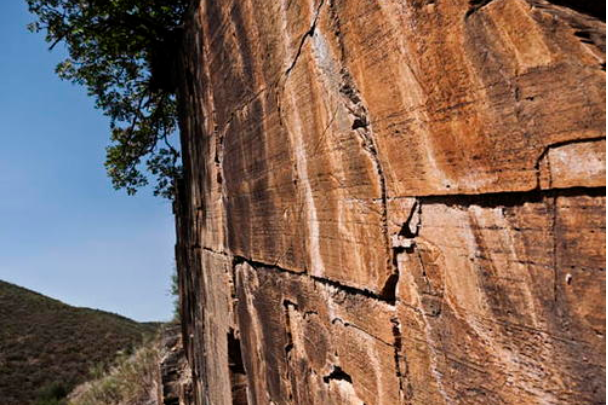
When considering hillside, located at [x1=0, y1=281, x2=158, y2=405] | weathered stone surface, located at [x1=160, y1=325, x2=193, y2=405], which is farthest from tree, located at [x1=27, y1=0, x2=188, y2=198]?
hillside, located at [x1=0, y1=281, x2=158, y2=405]

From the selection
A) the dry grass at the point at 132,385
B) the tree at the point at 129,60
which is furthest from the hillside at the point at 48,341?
the tree at the point at 129,60

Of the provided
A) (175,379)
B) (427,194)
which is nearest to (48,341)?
(175,379)

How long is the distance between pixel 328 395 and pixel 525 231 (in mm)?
1478

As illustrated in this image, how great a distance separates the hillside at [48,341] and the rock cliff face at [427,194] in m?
19.4

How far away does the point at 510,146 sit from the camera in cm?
128

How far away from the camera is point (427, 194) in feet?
5.10

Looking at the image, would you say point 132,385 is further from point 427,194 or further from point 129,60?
point 427,194

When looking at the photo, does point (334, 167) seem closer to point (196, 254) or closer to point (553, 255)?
point (553, 255)

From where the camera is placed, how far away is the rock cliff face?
3.81 ft

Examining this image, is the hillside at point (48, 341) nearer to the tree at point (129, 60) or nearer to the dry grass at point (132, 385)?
the dry grass at point (132, 385)

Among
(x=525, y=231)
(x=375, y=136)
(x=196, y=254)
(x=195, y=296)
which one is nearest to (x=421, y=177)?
(x=375, y=136)

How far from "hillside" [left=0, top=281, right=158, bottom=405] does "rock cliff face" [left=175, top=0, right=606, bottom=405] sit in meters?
19.4

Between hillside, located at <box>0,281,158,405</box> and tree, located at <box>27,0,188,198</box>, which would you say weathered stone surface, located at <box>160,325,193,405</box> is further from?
hillside, located at <box>0,281,158,405</box>

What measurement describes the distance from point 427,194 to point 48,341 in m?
26.4
